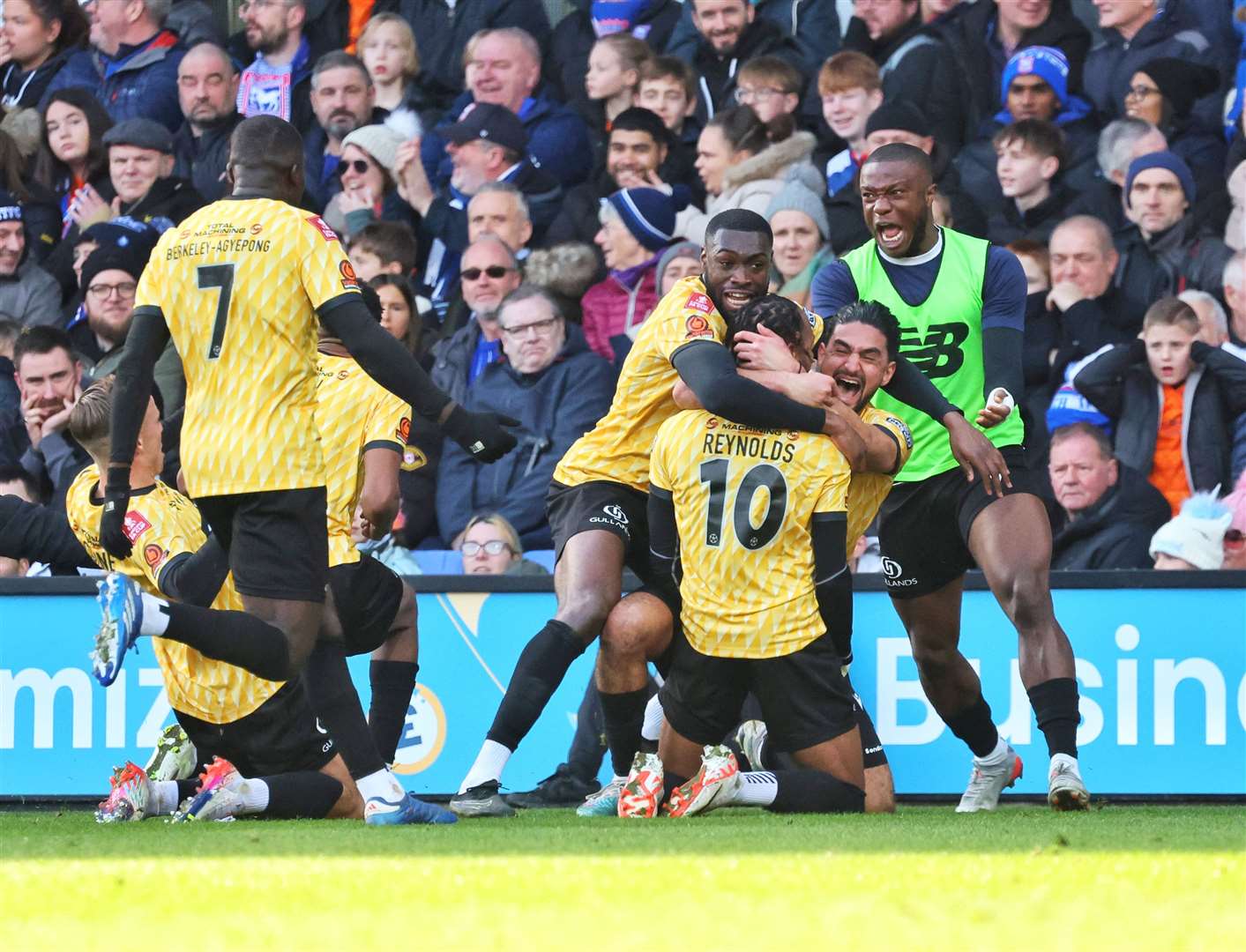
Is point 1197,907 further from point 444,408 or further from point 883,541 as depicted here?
point 883,541

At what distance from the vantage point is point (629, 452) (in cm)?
703

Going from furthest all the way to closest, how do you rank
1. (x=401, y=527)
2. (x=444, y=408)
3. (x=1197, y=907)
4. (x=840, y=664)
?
(x=401, y=527) → (x=840, y=664) → (x=444, y=408) → (x=1197, y=907)

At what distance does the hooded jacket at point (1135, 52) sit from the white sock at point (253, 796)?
6.24 metres

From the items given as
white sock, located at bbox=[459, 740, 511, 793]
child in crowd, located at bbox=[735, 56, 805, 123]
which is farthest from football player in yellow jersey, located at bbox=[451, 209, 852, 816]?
child in crowd, located at bbox=[735, 56, 805, 123]

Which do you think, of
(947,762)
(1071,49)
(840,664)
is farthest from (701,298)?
(1071,49)

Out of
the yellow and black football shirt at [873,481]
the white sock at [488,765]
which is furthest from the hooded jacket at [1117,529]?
the white sock at [488,765]

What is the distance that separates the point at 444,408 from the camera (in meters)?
5.70

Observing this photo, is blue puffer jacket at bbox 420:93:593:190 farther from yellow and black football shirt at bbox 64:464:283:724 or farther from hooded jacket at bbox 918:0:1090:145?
yellow and black football shirt at bbox 64:464:283:724

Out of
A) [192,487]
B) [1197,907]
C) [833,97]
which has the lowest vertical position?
[1197,907]

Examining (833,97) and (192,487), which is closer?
(192,487)

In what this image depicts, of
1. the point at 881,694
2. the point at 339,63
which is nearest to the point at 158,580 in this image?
the point at 881,694

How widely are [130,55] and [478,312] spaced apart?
12.1 feet

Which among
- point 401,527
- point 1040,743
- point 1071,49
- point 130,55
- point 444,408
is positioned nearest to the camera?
point 444,408

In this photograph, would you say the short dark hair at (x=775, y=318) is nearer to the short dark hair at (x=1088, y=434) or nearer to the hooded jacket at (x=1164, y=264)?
Answer: the short dark hair at (x=1088, y=434)
